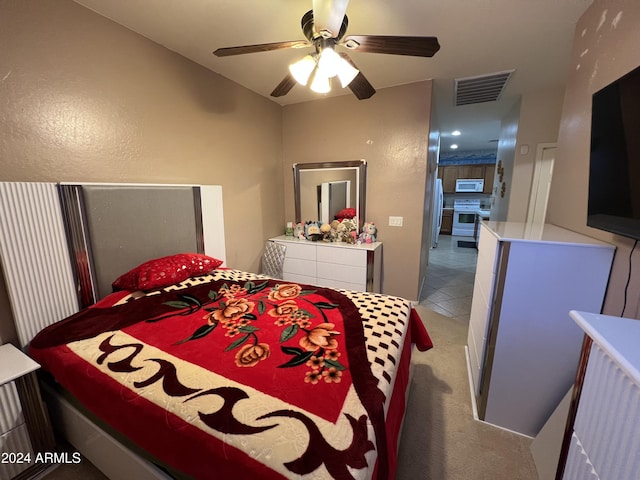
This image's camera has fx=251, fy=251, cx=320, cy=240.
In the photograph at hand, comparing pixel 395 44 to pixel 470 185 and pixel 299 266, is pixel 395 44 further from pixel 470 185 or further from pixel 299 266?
pixel 470 185

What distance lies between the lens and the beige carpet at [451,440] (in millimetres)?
1315

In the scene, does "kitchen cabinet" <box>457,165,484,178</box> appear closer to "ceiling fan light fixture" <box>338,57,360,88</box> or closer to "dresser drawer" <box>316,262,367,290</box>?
"dresser drawer" <box>316,262,367,290</box>

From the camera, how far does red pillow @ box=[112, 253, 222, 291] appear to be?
1.75m

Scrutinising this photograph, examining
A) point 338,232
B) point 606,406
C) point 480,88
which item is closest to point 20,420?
point 606,406

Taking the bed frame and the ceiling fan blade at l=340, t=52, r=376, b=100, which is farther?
the ceiling fan blade at l=340, t=52, r=376, b=100

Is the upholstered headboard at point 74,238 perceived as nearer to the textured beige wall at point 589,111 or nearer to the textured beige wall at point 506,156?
the textured beige wall at point 589,111

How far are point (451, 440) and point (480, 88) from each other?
3415mm

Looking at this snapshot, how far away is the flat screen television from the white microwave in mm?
6821

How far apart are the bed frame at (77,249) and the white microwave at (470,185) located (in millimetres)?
7681

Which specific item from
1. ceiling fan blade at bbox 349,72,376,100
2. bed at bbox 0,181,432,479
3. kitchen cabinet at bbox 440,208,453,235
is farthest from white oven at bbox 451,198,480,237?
bed at bbox 0,181,432,479

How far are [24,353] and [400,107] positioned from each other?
367cm

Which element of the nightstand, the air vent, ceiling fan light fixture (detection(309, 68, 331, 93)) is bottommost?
the nightstand

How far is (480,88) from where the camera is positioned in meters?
2.88

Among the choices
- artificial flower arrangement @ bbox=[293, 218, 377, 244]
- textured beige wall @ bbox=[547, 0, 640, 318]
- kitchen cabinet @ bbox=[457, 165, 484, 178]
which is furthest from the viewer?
kitchen cabinet @ bbox=[457, 165, 484, 178]
